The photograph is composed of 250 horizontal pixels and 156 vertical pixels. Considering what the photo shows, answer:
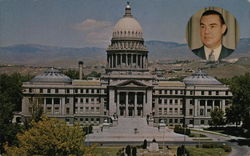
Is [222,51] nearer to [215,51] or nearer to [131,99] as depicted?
[215,51]

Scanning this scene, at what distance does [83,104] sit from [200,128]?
29.8 metres

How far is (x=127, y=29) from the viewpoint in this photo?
361 ft

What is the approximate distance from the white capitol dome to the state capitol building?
13.0 m

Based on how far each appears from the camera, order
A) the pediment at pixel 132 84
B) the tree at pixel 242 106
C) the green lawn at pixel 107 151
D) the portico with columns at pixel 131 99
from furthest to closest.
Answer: the portico with columns at pixel 131 99
the pediment at pixel 132 84
the tree at pixel 242 106
the green lawn at pixel 107 151

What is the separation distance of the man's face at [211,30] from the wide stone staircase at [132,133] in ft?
168

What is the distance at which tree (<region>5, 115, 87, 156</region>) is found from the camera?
118 ft

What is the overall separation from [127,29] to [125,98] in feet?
75.7

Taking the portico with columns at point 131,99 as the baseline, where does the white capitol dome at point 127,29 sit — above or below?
above

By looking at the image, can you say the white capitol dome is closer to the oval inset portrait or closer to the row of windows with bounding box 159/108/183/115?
the row of windows with bounding box 159/108/183/115

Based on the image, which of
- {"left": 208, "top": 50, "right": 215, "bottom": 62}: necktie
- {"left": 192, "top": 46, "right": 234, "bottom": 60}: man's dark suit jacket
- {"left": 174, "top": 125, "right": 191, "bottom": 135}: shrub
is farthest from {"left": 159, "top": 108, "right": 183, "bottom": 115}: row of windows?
{"left": 208, "top": 50, "right": 215, "bottom": 62}: necktie

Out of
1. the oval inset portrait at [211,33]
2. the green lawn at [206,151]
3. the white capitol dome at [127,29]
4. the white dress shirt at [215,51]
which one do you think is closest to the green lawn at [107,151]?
the green lawn at [206,151]

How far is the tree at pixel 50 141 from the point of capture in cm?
3584

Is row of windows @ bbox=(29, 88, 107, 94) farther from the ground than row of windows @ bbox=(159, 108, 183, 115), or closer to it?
farther from the ground

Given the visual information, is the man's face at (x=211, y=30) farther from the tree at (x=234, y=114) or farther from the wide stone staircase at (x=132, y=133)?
the tree at (x=234, y=114)
